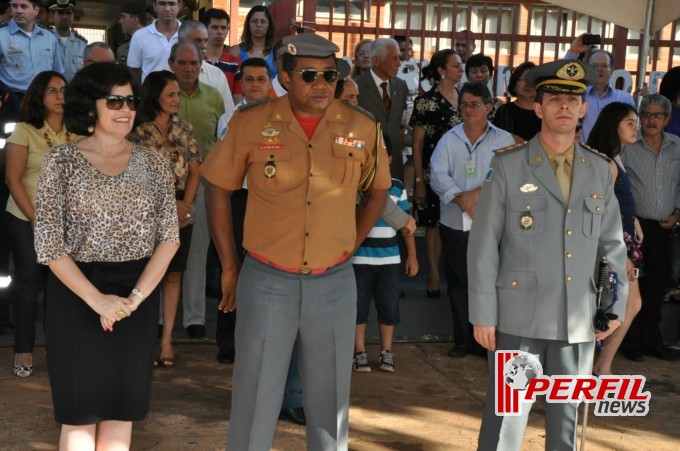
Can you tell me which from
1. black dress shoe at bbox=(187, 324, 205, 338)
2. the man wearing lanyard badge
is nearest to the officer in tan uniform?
the man wearing lanyard badge

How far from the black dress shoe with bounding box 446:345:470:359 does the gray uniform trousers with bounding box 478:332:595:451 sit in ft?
10.3

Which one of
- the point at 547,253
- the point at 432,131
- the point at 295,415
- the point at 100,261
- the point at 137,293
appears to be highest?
the point at 432,131

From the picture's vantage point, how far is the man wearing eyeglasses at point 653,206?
7578 mm

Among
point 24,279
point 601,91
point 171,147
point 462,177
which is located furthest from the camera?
point 601,91

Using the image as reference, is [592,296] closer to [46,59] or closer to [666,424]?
[666,424]

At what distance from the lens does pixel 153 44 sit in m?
8.53

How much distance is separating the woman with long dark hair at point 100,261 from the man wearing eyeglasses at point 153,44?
14.5ft

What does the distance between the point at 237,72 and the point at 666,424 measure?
4432 millimetres

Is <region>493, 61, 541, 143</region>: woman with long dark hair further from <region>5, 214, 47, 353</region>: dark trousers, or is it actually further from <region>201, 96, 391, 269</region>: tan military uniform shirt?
<region>201, 96, 391, 269</region>: tan military uniform shirt

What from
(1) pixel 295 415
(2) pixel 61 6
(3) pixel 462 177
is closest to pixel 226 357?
(1) pixel 295 415

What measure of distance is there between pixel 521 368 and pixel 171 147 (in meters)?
3.17

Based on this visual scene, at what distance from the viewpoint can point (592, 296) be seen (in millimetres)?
4207

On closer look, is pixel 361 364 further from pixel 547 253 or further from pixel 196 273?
pixel 547 253

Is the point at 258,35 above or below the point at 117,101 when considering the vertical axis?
above
